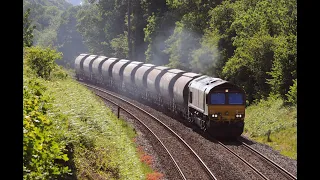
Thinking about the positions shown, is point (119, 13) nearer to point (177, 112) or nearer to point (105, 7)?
point (105, 7)

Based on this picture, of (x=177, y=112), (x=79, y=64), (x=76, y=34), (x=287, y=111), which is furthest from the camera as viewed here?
(x=76, y=34)

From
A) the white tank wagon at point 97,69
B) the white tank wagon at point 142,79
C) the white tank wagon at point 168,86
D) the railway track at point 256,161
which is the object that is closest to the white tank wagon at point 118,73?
the white tank wagon at point 97,69

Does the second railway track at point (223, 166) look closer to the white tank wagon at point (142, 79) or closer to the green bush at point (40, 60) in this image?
the green bush at point (40, 60)

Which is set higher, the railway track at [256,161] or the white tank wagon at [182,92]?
the white tank wagon at [182,92]

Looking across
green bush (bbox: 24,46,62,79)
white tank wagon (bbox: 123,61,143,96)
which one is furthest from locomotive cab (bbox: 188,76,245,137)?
white tank wagon (bbox: 123,61,143,96)

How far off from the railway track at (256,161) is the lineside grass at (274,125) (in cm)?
213

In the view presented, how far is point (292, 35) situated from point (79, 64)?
3705 centimetres

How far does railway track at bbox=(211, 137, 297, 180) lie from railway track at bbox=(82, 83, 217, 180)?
2.19 metres

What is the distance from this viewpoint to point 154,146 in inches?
886

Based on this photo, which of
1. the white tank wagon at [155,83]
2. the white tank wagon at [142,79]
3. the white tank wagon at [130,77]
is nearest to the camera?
the white tank wagon at [155,83]

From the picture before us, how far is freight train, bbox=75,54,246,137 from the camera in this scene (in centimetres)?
2455

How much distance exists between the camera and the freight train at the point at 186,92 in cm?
2455
